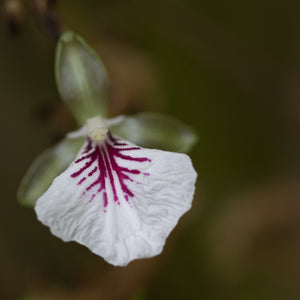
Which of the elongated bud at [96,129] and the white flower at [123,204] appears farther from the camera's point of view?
the elongated bud at [96,129]

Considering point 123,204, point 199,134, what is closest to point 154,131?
point 123,204

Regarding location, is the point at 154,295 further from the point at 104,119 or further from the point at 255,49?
the point at 255,49

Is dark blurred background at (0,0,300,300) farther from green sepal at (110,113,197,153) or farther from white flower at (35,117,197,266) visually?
white flower at (35,117,197,266)

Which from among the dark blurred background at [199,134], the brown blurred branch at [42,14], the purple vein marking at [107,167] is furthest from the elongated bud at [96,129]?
the dark blurred background at [199,134]

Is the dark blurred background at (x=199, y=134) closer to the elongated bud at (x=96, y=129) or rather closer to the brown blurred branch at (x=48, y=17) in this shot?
the brown blurred branch at (x=48, y=17)

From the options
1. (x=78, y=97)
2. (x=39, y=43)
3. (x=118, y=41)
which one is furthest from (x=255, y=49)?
(x=78, y=97)

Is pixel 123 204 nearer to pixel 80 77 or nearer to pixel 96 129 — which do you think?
pixel 96 129
